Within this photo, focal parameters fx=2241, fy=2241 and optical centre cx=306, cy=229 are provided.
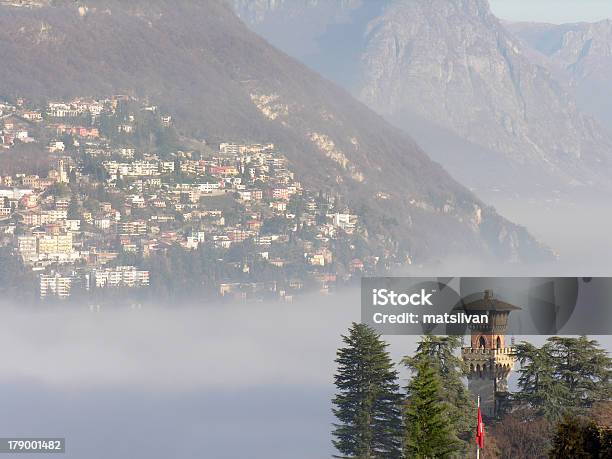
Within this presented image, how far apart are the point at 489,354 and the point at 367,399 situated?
8435 millimetres

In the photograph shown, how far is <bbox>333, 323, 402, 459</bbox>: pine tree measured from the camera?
12375 cm

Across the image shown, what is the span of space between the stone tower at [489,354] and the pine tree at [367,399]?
15.6 ft

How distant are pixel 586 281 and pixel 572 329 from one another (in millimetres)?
3493

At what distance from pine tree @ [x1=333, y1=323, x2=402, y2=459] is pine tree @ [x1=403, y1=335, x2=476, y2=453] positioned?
12.0 feet

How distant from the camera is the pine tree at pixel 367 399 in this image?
406 ft

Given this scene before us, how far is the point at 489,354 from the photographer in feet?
396

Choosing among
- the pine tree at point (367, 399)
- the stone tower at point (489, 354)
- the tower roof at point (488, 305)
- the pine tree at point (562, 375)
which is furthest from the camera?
the pine tree at point (367, 399)

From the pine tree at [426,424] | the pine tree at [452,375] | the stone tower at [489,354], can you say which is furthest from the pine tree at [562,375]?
the pine tree at [426,424]

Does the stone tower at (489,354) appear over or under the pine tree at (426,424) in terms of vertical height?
over

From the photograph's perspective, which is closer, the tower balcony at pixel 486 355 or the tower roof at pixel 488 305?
the tower roof at pixel 488 305

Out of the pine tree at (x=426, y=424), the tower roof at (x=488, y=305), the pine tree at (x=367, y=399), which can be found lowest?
the pine tree at (x=426, y=424)

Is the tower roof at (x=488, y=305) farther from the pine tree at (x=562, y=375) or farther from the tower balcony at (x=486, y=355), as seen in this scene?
the pine tree at (x=562, y=375)

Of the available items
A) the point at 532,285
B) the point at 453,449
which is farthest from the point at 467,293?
the point at 453,449

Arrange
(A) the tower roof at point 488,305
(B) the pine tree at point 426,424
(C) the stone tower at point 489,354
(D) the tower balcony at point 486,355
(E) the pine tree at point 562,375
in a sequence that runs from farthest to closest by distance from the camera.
→ (E) the pine tree at point 562,375 < (D) the tower balcony at point 486,355 < (C) the stone tower at point 489,354 < (A) the tower roof at point 488,305 < (B) the pine tree at point 426,424
